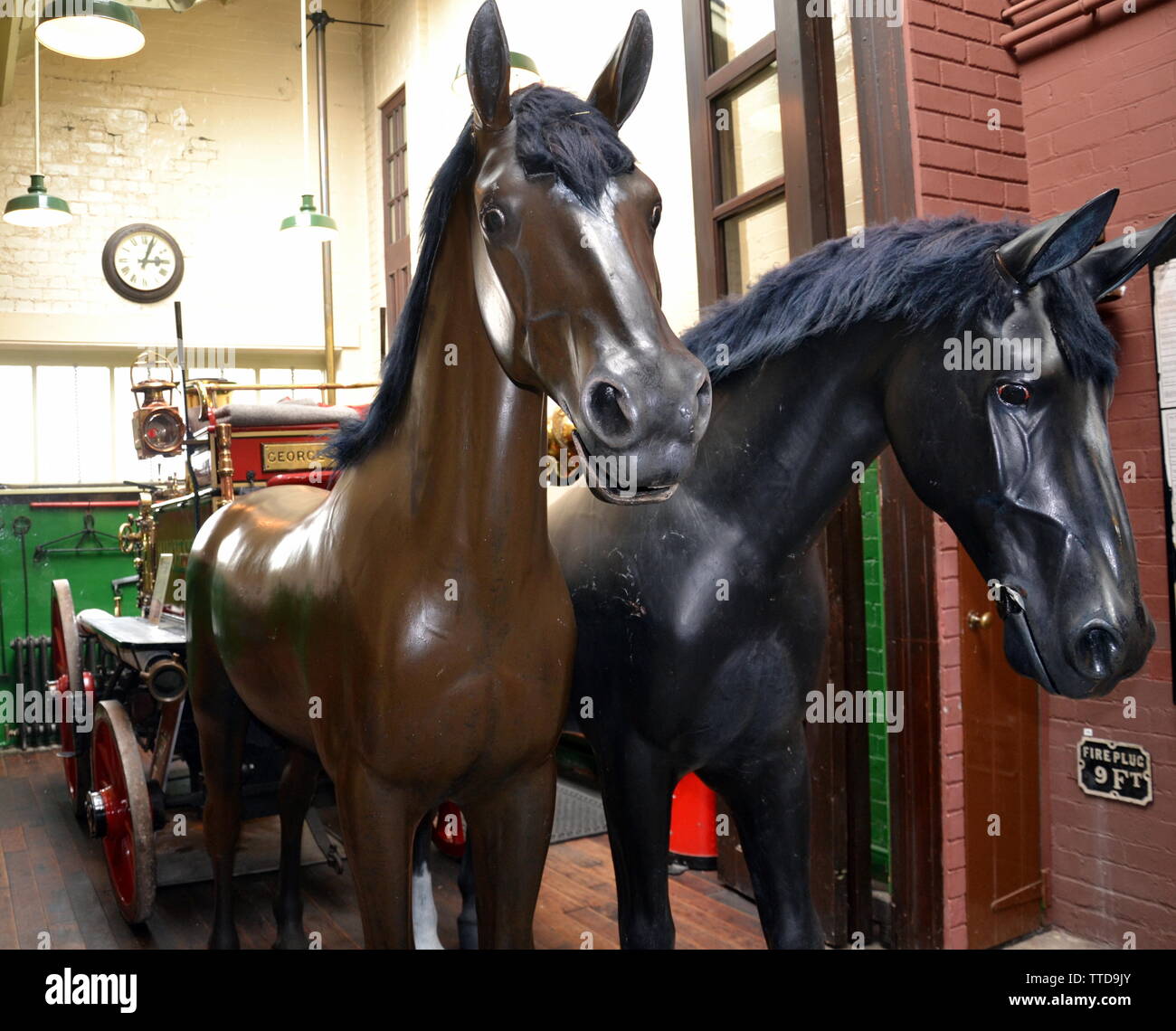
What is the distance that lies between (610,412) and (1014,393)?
2.25 ft

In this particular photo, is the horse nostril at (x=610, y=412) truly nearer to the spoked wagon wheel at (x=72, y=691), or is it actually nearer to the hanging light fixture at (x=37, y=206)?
the spoked wagon wheel at (x=72, y=691)

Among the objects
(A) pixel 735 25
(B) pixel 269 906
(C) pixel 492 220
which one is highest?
(A) pixel 735 25

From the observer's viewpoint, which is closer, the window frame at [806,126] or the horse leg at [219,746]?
the horse leg at [219,746]

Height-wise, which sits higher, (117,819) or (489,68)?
(489,68)

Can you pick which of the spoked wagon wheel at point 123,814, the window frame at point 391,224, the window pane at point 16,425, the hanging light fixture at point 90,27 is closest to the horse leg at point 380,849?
the spoked wagon wheel at point 123,814

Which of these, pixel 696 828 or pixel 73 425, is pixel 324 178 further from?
pixel 696 828

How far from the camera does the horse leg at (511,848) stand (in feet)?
5.29

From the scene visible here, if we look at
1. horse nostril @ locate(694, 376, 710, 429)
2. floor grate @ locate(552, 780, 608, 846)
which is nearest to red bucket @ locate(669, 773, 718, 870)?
floor grate @ locate(552, 780, 608, 846)

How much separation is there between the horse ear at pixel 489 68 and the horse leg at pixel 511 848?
1045 mm

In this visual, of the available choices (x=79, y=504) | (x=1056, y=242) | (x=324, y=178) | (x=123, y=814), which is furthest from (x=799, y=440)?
(x=324, y=178)

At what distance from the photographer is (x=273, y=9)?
11109mm

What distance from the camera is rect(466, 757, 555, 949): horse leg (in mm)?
1613

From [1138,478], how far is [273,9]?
37.5 feet

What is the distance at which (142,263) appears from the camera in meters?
10.2
